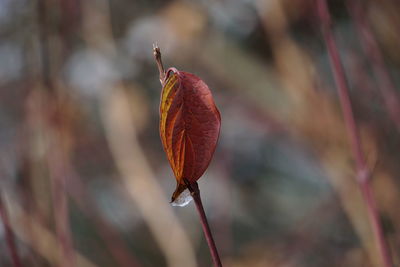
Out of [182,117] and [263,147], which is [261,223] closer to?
[263,147]

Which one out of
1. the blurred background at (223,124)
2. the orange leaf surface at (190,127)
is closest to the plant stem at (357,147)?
the orange leaf surface at (190,127)

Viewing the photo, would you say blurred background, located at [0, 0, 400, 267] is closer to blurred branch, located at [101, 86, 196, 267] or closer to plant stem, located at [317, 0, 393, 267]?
blurred branch, located at [101, 86, 196, 267]

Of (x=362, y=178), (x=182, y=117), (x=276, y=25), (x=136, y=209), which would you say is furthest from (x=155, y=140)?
(x=182, y=117)

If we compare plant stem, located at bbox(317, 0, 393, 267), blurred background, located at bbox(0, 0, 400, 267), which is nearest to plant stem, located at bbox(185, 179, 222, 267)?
plant stem, located at bbox(317, 0, 393, 267)

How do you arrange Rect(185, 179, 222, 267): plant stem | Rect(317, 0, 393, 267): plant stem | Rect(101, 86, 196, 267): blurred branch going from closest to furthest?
Rect(185, 179, 222, 267): plant stem, Rect(317, 0, 393, 267): plant stem, Rect(101, 86, 196, 267): blurred branch

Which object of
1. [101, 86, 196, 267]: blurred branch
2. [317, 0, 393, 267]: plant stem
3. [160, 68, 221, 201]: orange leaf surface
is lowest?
[101, 86, 196, 267]: blurred branch

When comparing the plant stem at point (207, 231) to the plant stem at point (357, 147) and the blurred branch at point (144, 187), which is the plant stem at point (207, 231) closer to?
the plant stem at point (357, 147)
